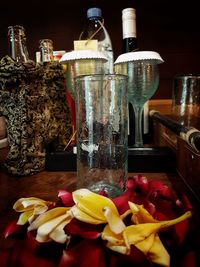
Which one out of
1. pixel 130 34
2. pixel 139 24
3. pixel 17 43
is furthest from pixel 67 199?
pixel 139 24

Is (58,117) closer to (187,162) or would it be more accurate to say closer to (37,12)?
(187,162)

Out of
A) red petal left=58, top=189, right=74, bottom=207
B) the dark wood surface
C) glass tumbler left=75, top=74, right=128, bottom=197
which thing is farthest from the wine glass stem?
red petal left=58, top=189, right=74, bottom=207

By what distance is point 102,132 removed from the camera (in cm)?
40

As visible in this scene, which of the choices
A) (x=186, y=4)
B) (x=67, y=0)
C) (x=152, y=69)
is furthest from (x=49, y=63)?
(x=186, y=4)

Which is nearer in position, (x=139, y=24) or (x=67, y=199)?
(x=67, y=199)

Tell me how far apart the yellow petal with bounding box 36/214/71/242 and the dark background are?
3.60ft

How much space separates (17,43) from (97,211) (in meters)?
0.43

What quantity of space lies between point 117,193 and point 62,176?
18 centimetres

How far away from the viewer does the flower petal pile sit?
0.20m

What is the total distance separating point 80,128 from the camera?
40cm

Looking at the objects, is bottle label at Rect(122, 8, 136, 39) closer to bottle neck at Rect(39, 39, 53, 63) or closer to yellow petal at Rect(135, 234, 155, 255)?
bottle neck at Rect(39, 39, 53, 63)

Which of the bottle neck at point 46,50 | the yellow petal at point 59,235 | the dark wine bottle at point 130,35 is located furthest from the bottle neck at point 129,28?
the yellow petal at point 59,235

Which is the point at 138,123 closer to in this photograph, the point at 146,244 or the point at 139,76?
the point at 139,76

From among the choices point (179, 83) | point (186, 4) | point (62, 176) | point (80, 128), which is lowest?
point (62, 176)
